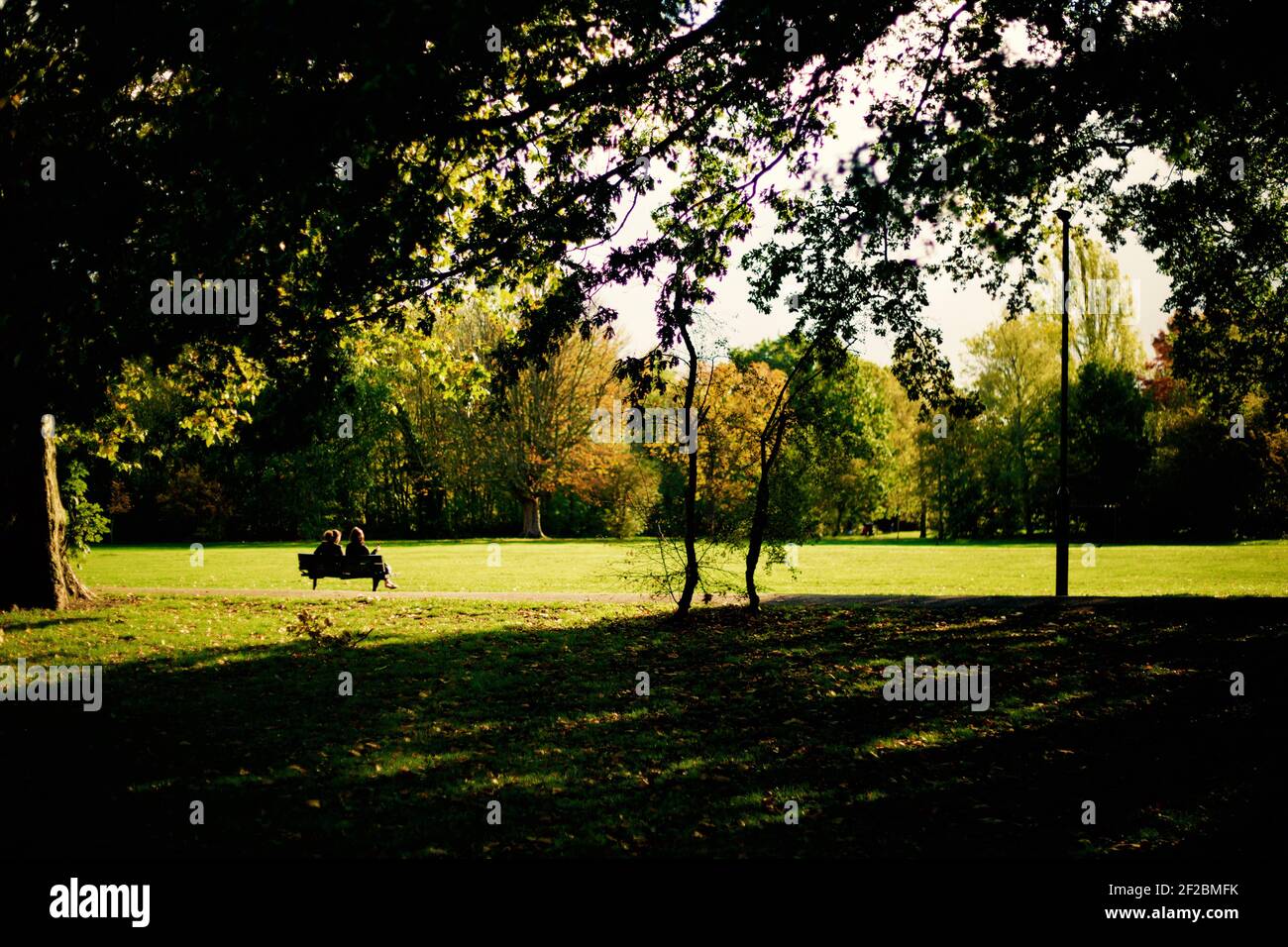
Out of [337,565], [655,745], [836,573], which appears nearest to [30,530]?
[337,565]

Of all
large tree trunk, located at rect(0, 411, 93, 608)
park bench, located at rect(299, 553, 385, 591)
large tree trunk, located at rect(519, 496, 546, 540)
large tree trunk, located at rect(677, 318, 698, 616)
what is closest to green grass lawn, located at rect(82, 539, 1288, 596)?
large tree trunk, located at rect(677, 318, 698, 616)

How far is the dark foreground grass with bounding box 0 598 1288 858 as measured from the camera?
477 cm

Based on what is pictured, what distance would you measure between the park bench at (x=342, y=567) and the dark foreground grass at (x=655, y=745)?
4.30 meters

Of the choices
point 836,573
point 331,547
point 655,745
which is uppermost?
point 331,547

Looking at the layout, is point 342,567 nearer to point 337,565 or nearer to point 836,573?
point 337,565

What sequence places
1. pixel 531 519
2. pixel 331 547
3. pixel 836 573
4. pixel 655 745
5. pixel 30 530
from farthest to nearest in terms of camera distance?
1. pixel 531 519
2. pixel 836 573
3. pixel 331 547
4. pixel 30 530
5. pixel 655 745

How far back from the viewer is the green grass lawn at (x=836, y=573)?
17.6 m

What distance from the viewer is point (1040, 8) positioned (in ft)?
27.6

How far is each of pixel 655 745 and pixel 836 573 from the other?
1755 centimetres

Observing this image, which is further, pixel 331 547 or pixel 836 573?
pixel 836 573

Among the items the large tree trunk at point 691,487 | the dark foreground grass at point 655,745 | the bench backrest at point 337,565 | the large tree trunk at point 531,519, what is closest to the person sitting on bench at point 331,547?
the bench backrest at point 337,565

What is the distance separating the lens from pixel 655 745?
653 centimetres

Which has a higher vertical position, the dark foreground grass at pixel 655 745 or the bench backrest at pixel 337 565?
the bench backrest at pixel 337 565

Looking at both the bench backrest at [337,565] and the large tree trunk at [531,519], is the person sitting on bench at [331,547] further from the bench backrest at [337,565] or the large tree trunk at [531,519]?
the large tree trunk at [531,519]
